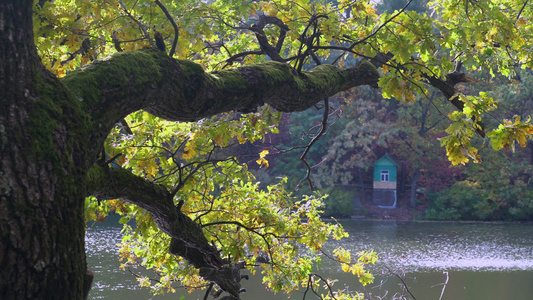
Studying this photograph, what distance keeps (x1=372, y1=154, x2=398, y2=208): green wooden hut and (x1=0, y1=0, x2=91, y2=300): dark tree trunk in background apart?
2533cm

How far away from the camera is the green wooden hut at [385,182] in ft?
85.2

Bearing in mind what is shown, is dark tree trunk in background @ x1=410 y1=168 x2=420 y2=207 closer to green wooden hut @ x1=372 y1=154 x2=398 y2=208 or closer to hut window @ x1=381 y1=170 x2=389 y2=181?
green wooden hut @ x1=372 y1=154 x2=398 y2=208

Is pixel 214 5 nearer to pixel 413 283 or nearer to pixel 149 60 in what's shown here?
pixel 149 60

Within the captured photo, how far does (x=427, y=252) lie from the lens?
15.5 m

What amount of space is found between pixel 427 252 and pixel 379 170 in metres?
11.2

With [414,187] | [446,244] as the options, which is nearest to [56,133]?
[446,244]

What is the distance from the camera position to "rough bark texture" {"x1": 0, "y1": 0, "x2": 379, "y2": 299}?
124 cm

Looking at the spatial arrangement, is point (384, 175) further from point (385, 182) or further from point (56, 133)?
point (56, 133)

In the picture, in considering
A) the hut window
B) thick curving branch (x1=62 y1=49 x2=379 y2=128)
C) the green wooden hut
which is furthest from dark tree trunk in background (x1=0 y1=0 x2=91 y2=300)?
the hut window

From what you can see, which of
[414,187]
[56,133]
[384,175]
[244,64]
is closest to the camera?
[56,133]

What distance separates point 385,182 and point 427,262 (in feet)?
40.2

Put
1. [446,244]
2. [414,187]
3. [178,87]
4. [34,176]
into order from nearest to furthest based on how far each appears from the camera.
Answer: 1. [34,176]
2. [178,87]
3. [446,244]
4. [414,187]

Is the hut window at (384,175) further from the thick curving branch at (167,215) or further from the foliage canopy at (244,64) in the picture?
the thick curving branch at (167,215)

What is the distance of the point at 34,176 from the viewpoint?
1.30m
